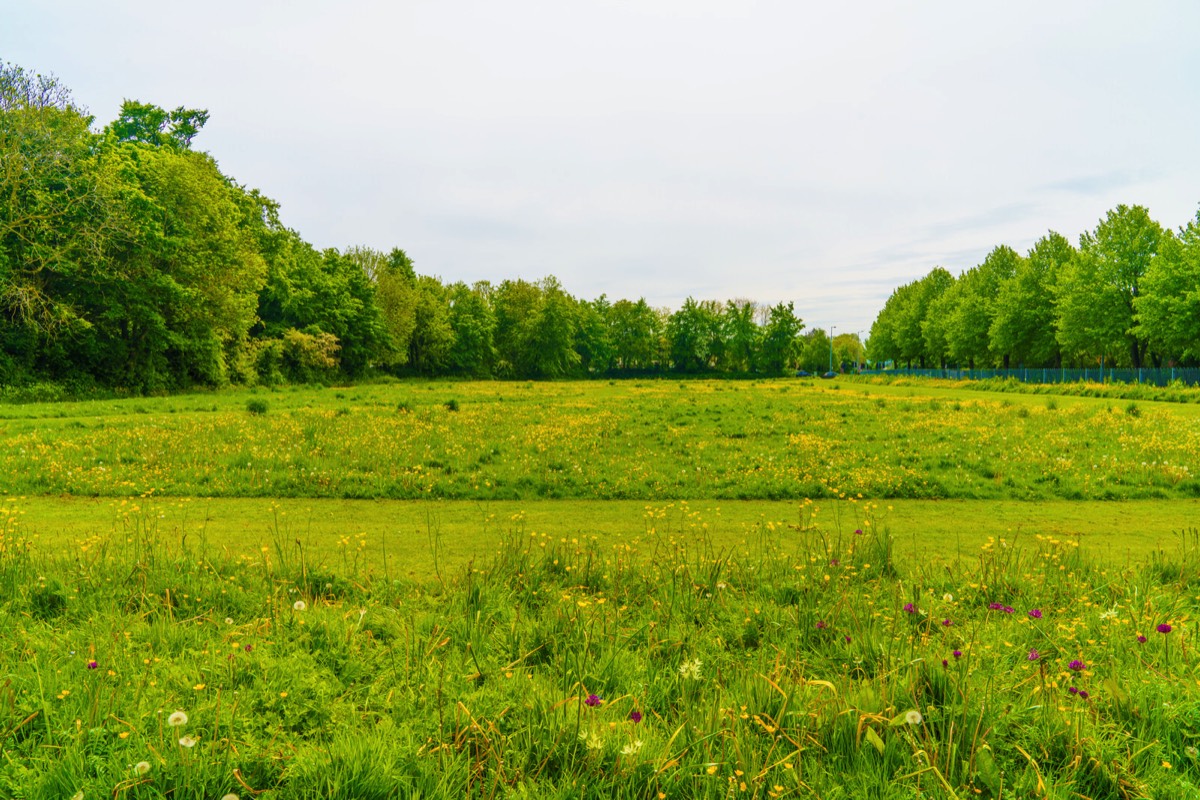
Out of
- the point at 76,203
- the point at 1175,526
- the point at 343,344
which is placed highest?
the point at 76,203

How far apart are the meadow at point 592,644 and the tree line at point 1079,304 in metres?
→ 51.6

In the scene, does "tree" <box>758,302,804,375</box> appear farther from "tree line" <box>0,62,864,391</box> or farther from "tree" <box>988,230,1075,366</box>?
"tree line" <box>0,62,864,391</box>

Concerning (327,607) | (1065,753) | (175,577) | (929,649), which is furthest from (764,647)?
(175,577)

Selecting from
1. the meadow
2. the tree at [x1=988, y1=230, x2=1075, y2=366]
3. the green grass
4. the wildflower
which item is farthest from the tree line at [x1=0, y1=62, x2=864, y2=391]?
the tree at [x1=988, y1=230, x2=1075, y2=366]

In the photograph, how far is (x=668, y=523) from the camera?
343 inches

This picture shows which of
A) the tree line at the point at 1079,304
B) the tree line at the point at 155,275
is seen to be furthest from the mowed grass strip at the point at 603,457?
the tree line at the point at 1079,304

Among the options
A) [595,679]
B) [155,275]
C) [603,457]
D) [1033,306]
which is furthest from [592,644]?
[1033,306]

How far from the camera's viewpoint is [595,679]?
415 centimetres

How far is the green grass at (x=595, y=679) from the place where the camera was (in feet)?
10.3

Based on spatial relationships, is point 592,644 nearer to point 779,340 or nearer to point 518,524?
point 518,524

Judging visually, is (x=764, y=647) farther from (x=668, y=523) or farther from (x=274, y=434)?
(x=274, y=434)

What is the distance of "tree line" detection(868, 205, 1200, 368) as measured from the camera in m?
48.1

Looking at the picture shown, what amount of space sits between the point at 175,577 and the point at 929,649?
658 centimetres

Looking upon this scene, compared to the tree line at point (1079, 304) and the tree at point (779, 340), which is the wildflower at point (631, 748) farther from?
the tree at point (779, 340)
